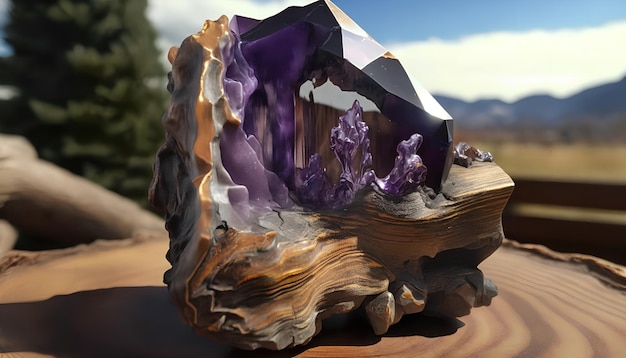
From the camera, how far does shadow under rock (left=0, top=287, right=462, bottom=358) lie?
2.50ft

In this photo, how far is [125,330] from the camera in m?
0.84

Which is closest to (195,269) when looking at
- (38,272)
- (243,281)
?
(243,281)

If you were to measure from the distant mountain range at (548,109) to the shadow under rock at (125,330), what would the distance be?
242cm

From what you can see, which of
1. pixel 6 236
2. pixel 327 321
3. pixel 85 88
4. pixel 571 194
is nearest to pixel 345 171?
pixel 327 321

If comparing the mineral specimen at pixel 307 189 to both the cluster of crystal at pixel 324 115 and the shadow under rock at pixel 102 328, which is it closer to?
the cluster of crystal at pixel 324 115

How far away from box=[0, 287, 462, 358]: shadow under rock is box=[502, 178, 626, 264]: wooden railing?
1.95 metres

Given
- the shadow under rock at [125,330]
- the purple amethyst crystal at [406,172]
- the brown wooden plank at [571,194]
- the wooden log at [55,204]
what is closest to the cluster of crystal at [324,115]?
the purple amethyst crystal at [406,172]

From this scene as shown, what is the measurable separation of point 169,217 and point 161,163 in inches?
4.0

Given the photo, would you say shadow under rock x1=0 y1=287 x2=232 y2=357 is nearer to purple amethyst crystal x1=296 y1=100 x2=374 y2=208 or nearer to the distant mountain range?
purple amethyst crystal x1=296 y1=100 x2=374 y2=208

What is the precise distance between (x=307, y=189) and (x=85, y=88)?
291 centimetres

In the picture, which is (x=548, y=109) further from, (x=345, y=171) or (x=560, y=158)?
(x=345, y=171)

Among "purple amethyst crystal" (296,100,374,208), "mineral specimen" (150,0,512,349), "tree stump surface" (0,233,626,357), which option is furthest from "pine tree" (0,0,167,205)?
"purple amethyst crystal" (296,100,374,208)

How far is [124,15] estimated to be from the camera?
3295 mm

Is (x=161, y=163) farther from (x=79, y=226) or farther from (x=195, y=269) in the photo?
(x=79, y=226)
